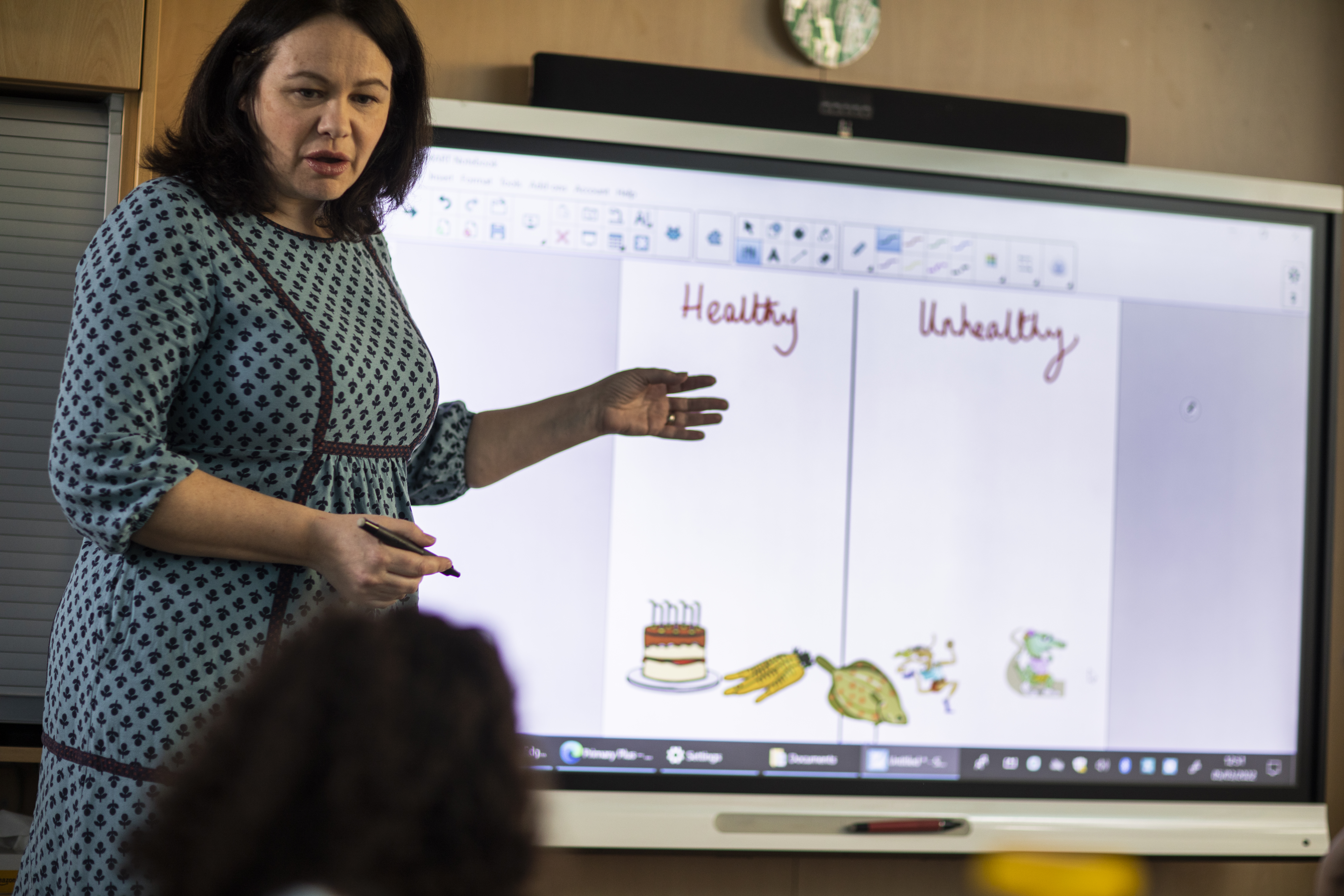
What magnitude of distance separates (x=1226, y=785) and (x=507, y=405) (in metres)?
1.60

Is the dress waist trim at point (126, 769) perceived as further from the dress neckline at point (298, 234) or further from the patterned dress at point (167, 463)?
the dress neckline at point (298, 234)

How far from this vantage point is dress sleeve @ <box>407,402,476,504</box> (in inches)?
51.4

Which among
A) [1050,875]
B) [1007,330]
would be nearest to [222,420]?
[1007,330]

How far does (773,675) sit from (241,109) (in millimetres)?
1349

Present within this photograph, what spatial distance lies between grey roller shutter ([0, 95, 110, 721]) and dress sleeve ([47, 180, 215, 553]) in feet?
2.99

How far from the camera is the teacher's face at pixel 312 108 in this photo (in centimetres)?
102

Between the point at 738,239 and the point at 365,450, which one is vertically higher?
the point at 738,239

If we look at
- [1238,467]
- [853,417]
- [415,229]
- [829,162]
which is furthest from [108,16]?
[1238,467]

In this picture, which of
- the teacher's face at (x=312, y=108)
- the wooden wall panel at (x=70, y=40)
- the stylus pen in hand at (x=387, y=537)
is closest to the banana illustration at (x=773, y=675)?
the stylus pen in hand at (x=387, y=537)

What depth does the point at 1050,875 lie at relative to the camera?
6.77 ft

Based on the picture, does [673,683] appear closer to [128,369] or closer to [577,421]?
[577,421]

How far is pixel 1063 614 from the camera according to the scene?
2078 millimetres

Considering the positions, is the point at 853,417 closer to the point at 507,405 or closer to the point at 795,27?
the point at 507,405

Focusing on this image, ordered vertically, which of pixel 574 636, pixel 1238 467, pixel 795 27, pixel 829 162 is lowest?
pixel 574 636
